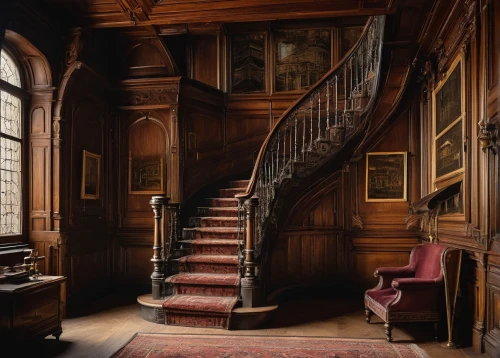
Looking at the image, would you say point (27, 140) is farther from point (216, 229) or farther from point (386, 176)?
point (386, 176)

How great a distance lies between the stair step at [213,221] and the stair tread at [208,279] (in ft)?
3.40

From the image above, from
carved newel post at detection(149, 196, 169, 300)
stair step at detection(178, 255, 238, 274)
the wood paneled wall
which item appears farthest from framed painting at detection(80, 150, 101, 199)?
the wood paneled wall

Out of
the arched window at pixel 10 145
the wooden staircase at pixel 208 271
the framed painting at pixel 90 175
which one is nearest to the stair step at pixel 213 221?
the wooden staircase at pixel 208 271

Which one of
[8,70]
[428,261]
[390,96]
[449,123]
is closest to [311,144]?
[390,96]

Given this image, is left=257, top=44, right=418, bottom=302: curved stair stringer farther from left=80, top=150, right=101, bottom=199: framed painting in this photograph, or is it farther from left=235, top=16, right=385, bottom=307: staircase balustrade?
left=80, top=150, right=101, bottom=199: framed painting

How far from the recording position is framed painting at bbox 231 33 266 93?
26.8ft

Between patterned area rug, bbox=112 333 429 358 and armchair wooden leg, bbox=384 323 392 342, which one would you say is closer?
patterned area rug, bbox=112 333 429 358

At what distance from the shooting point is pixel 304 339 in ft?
15.5

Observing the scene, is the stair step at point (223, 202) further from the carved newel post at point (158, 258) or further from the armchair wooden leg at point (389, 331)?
the armchair wooden leg at point (389, 331)

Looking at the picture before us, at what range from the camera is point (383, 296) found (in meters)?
5.09

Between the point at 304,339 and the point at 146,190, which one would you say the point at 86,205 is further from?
the point at 304,339

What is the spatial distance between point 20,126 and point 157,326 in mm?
3097

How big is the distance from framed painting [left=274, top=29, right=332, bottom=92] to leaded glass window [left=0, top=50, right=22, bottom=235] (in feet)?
14.4

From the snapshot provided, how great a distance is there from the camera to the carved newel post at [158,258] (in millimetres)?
5598
